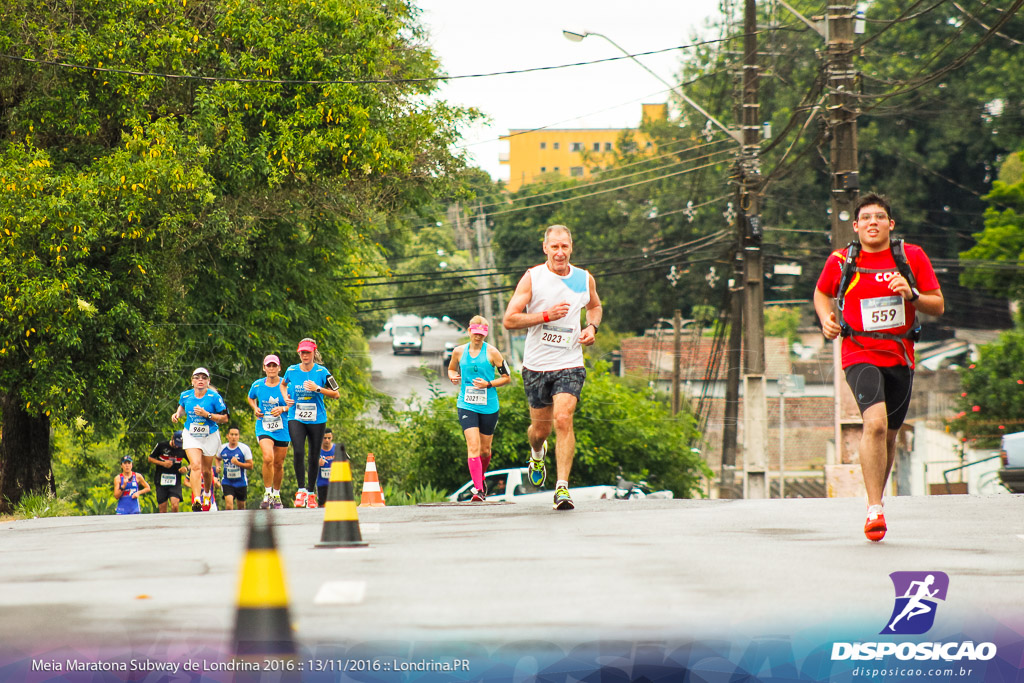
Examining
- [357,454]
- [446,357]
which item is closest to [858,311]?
[357,454]

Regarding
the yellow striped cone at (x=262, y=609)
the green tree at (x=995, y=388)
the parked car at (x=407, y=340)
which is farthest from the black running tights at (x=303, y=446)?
the parked car at (x=407, y=340)

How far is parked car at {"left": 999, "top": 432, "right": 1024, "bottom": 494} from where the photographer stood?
→ 13.3m

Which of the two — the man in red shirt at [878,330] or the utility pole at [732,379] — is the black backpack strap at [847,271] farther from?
the utility pole at [732,379]

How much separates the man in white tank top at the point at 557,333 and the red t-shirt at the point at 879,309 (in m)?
2.50

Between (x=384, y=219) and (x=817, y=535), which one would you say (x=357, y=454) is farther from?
(x=817, y=535)

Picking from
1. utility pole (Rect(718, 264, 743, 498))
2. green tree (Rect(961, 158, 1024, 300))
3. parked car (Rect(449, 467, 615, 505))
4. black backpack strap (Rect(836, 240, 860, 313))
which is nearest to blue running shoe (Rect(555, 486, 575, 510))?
black backpack strap (Rect(836, 240, 860, 313))

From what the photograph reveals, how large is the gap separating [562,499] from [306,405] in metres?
4.39

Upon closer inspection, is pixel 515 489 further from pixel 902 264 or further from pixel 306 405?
pixel 902 264

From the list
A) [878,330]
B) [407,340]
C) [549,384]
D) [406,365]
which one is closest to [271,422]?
[549,384]

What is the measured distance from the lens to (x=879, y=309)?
7.35 metres

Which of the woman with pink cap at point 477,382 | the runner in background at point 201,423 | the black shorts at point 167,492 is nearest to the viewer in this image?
the woman with pink cap at point 477,382

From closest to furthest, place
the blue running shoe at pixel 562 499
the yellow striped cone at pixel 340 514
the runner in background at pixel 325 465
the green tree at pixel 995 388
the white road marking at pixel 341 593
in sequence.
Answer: the white road marking at pixel 341 593, the yellow striped cone at pixel 340 514, the blue running shoe at pixel 562 499, the runner in background at pixel 325 465, the green tree at pixel 995 388

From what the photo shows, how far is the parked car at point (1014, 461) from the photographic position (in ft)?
43.7

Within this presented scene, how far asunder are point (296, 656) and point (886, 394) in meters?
4.49
